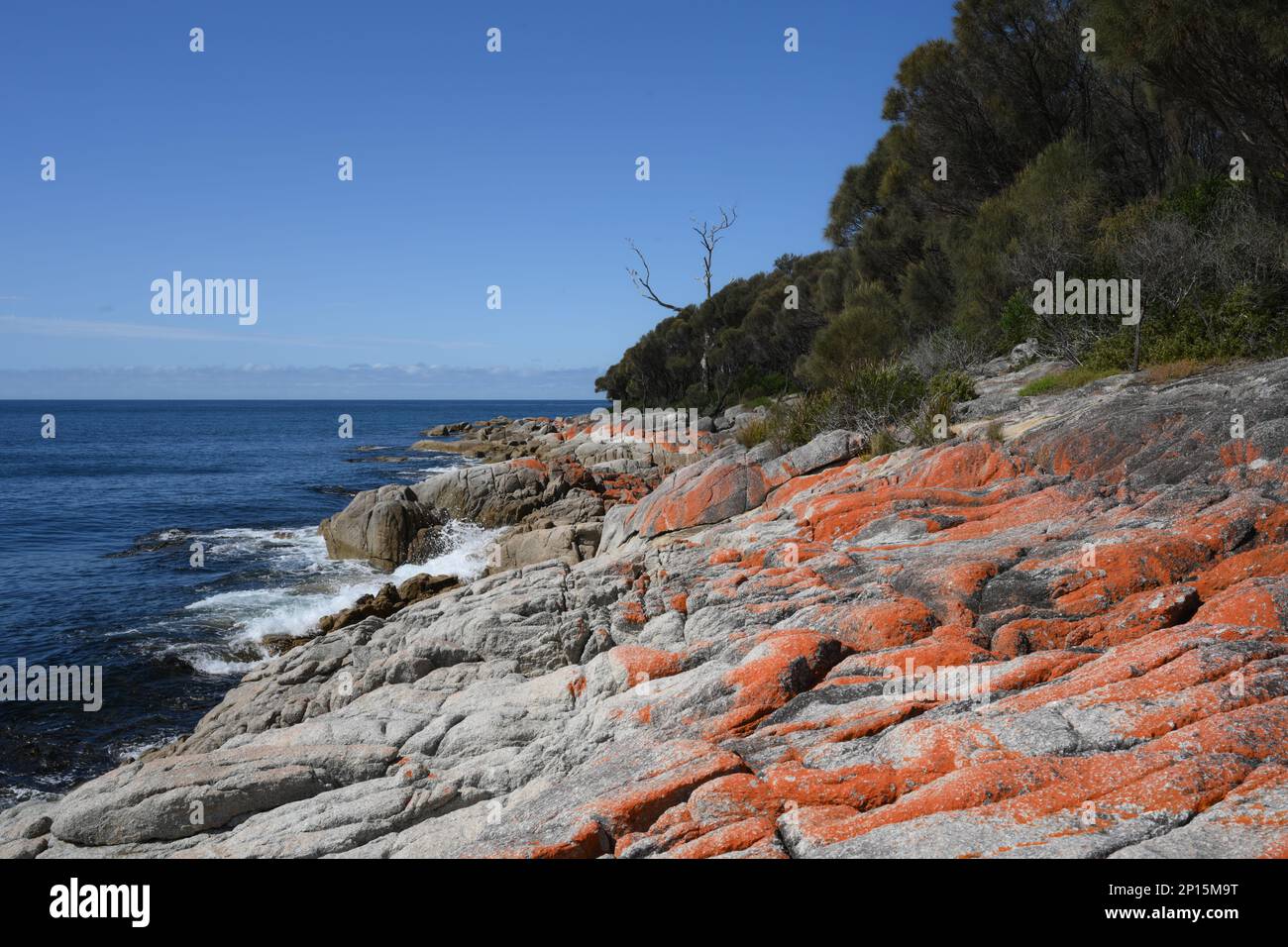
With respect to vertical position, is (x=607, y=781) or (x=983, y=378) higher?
(x=983, y=378)

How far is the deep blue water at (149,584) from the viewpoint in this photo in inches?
538

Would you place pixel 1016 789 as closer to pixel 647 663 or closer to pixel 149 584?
pixel 647 663

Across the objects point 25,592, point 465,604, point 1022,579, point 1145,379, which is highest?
point 1145,379

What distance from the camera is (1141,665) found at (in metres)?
5.94

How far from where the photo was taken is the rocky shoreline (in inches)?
193

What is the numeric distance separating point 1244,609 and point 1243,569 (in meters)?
1.00

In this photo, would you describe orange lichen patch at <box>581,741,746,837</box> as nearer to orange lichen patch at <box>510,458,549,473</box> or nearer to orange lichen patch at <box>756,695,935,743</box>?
orange lichen patch at <box>756,695,935,743</box>

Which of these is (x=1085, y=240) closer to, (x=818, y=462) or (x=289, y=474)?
Answer: (x=818, y=462)

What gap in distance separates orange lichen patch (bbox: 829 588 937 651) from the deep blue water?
11194 millimetres

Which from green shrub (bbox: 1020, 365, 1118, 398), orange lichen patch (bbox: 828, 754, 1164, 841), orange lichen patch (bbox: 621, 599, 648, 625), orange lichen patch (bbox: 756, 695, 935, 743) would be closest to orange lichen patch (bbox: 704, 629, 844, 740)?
orange lichen patch (bbox: 756, 695, 935, 743)

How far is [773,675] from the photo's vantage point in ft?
22.9

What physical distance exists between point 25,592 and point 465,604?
17666 mm

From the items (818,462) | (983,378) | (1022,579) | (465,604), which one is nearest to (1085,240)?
(983,378)

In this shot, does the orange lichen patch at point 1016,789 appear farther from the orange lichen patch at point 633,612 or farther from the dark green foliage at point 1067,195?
the dark green foliage at point 1067,195
